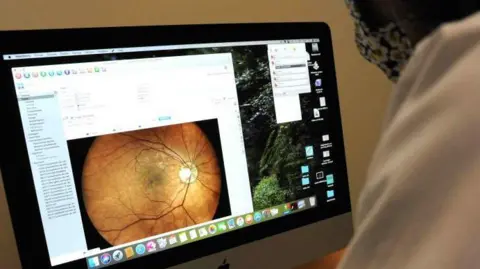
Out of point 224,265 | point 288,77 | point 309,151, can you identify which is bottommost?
point 224,265

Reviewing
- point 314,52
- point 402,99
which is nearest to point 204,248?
point 314,52

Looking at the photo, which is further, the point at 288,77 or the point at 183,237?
the point at 288,77

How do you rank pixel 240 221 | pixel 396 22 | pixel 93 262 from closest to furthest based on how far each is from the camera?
pixel 396 22 → pixel 93 262 → pixel 240 221

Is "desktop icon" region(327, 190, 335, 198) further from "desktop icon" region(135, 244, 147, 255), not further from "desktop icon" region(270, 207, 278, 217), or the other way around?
"desktop icon" region(135, 244, 147, 255)

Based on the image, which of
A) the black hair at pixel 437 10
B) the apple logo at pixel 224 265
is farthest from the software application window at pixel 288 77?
the black hair at pixel 437 10

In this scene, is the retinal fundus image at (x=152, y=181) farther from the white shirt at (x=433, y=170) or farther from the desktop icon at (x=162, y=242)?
the white shirt at (x=433, y=170)

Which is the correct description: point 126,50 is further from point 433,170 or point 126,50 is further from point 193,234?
point 433,170

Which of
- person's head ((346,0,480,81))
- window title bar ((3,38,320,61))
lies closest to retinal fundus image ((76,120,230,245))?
window title bar ((3,38,320,61))

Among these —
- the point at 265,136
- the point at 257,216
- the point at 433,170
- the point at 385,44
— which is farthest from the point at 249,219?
the point at 433,170
